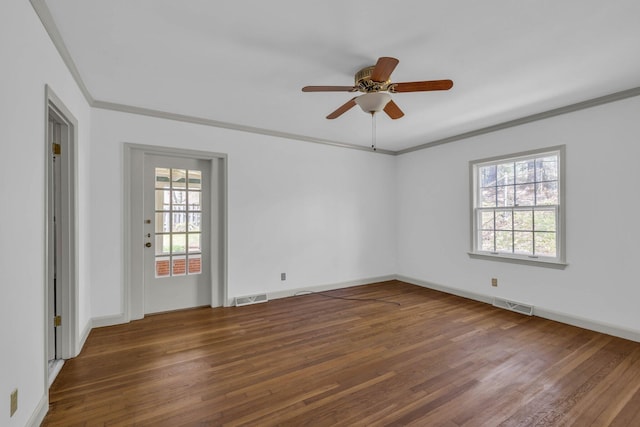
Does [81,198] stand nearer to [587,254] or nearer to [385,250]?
[385,250]

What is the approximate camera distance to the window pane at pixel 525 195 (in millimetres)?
3921

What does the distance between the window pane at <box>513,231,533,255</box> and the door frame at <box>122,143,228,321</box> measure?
397 centimetres

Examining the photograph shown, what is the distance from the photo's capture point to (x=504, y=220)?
425 centimetres

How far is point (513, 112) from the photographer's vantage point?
372cm

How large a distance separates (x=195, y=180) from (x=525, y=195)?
4441mm

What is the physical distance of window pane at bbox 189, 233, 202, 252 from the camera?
13.3ft

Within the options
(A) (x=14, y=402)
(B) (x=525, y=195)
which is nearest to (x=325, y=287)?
(B) (x=525, y=195)

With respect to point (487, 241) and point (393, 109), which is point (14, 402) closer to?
point (393, 109)

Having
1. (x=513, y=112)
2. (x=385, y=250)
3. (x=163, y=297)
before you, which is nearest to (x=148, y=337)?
(x=163, y=297)

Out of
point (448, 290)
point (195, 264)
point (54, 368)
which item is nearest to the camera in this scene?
point (54, 368)

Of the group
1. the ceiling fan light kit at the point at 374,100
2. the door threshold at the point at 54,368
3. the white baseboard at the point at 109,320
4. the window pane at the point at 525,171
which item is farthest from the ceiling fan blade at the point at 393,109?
the white baseboard at the point at 109,320

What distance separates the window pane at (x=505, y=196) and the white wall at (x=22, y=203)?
16.3ft

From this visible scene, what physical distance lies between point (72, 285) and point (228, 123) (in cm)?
255

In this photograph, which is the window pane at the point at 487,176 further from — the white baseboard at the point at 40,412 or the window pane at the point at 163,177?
the white baseboard at the point at 40,412
